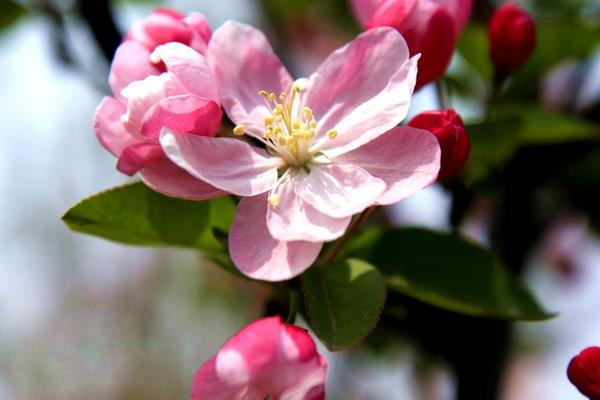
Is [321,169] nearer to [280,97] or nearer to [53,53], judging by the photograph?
[280,97]

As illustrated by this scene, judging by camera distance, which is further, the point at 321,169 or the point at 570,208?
the point at 570,208

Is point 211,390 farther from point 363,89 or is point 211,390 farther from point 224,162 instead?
point 363,89

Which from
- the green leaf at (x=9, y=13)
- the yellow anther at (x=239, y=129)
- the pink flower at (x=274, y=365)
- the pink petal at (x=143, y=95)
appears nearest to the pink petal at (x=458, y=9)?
the yellow anther at (x=239, y=129)

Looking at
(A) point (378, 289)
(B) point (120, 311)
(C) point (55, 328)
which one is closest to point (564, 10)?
(A) point (378, 289)

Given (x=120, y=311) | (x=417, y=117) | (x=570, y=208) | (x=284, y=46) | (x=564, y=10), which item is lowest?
(x=120, y=311)

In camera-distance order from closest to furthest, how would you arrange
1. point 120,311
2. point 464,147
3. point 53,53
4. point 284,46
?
1. point 464,147
2. point 53,53
3. point 284,46
4. point 120,311

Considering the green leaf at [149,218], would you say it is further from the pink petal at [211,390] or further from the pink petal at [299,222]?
the pink petal at [211,390]
